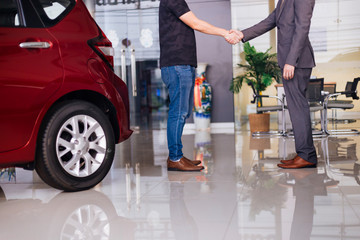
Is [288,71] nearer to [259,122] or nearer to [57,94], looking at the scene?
[57,94]

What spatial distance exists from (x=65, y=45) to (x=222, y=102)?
19.1 ft

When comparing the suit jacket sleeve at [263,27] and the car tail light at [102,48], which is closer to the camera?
the car tail light at [102,48]

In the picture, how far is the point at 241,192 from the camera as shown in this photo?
8.96 ft

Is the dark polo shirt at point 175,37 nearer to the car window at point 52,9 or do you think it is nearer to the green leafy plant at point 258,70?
the car window at point 52,9

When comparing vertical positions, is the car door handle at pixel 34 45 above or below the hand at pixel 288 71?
above

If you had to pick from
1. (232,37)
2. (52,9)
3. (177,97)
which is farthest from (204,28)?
(52,9)

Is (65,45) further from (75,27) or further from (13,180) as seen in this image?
(13,180)

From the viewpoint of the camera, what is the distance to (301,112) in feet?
11.6

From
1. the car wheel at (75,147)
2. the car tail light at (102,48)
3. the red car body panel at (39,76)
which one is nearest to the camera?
the red car body panel at (39,76)

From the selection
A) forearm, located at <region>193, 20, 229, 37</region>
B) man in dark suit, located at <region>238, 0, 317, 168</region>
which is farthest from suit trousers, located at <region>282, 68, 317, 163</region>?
forearm, located at <region>193, 20, 229, 37</region>

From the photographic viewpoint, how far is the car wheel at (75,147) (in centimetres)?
269

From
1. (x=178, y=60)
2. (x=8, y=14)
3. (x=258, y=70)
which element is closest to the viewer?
(x=8, y=14)

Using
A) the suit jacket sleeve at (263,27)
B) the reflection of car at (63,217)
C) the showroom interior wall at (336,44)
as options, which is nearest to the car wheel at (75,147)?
the reflection of car at (63,217)

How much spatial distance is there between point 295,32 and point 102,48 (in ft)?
4.71
